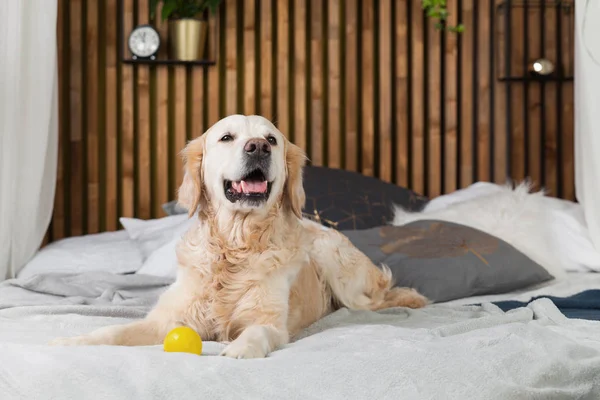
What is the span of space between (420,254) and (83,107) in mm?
1930

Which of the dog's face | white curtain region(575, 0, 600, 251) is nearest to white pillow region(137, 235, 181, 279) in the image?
the dog's face

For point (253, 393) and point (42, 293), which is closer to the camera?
point (253, 393)

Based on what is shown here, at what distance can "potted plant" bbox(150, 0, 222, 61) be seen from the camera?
3.39 metres

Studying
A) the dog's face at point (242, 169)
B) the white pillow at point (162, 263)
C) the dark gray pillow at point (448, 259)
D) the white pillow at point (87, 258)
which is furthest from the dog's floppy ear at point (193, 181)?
the white pillow at point (87, 258)

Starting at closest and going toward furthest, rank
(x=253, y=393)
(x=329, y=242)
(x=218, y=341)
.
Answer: (x=253, y=393) → (x=218, y=341) → (x=329, y=242)

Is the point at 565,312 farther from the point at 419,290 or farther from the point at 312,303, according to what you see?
the point at 312,303

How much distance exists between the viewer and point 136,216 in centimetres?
356

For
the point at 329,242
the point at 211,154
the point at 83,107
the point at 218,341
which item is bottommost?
the point at 218,341

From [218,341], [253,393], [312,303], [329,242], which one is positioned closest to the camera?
[253,393]

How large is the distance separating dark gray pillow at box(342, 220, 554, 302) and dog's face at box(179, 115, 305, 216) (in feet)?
2.21

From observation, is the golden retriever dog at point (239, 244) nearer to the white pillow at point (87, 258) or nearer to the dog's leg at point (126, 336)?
the dog's leg at point (126, 336)

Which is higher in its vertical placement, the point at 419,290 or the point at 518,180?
the point at 518,180

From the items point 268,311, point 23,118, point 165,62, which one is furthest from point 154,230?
point 268,311

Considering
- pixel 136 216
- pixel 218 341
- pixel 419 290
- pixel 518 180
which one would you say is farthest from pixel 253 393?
pixel 518 180
